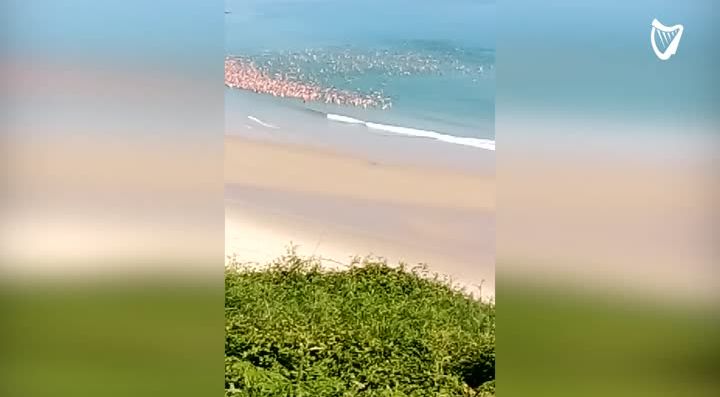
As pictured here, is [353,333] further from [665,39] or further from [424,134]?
[665,39]

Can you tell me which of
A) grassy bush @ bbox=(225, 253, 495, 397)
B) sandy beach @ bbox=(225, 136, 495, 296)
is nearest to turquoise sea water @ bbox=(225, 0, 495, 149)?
sandy beach @ bbox=(225, 136, 495, 296)

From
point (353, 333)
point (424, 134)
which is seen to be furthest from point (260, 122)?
point (353, 333)

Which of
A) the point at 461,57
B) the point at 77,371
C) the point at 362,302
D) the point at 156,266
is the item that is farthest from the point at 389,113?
the point at 77,371

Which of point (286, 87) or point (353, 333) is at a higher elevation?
point (286, 87)

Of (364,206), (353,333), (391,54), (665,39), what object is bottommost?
(353,333)

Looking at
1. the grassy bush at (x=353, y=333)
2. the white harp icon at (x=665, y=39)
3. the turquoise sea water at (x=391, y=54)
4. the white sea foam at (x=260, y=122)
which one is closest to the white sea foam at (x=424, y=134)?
the turquoise sea water at (x=391, y=54)

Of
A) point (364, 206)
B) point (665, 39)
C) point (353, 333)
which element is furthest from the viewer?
point (353, 333)

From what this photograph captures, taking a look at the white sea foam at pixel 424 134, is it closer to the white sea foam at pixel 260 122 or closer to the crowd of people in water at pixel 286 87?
the crowd of people in water at pixel 286 87
